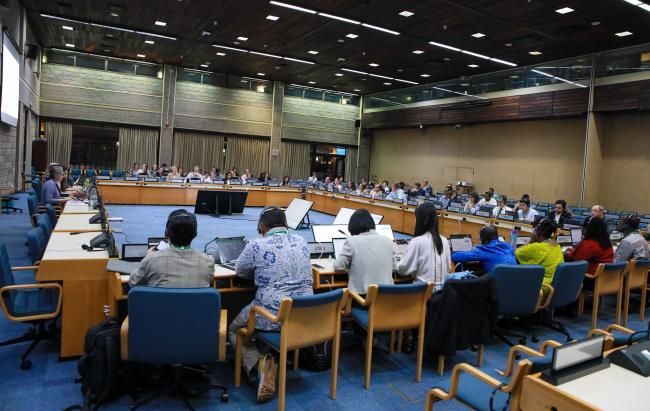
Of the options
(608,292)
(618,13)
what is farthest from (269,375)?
(618,13)

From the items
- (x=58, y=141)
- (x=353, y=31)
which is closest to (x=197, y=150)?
(x=58, y=141)

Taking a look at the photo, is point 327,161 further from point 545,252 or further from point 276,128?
point 545,252

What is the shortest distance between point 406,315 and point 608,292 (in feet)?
8.89

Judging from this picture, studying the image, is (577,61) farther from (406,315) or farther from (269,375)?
(269,375)

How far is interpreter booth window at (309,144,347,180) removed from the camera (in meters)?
20.0

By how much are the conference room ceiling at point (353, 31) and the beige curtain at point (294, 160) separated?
14.6 feet

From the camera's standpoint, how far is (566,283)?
4.13 meters

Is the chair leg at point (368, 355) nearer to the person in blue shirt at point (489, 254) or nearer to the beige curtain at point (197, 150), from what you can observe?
the person in blue shirt at point (489, 254)

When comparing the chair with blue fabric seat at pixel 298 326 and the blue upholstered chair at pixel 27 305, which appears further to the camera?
the blue upholstered chair at pixel 27 305

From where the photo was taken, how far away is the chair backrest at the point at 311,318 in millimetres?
2578

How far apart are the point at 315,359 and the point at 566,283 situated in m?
2.45

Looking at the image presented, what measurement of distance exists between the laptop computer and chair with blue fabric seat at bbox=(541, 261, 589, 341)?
3.49 meters

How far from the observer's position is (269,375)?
111 inches

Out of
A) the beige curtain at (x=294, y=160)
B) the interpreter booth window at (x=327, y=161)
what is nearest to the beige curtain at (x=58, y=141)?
the beige curtain at (x=294, y=160)
